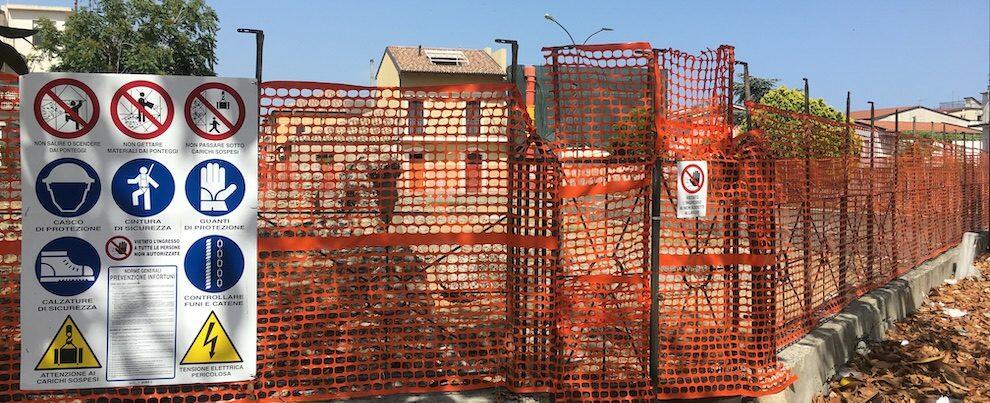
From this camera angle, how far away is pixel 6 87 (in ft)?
11.5

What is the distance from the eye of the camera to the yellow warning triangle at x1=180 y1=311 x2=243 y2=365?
3.49 m

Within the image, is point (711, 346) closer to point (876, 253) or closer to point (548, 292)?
point (548, 292)

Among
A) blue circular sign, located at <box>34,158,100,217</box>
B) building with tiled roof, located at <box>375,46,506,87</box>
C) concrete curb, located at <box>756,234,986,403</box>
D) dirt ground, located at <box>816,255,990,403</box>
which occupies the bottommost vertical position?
dirt ground, located at <box>816,255,990,403</box>

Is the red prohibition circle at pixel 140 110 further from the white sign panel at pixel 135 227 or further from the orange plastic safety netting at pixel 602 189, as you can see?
the orange plastic safety netting at pixel 602 189

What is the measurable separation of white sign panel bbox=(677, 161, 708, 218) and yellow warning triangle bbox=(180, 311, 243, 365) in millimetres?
2754

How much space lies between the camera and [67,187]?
3.28m

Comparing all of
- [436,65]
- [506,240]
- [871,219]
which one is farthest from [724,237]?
[436,65]

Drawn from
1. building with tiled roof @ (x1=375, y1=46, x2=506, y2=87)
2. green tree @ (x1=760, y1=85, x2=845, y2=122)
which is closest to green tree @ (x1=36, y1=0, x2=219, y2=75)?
building with tiled roof @ (x1=375, y1=46, x2=506, y2=87)

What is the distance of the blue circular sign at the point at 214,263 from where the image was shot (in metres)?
3.43

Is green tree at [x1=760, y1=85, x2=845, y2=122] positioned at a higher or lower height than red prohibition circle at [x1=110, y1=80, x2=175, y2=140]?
higher

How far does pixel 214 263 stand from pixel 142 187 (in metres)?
0.51

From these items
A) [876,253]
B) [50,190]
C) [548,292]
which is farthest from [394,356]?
[876,253]

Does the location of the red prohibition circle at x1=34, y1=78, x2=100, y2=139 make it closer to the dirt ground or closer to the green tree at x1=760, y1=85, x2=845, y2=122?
the dirt ground

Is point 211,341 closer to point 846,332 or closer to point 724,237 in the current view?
point 724,237
